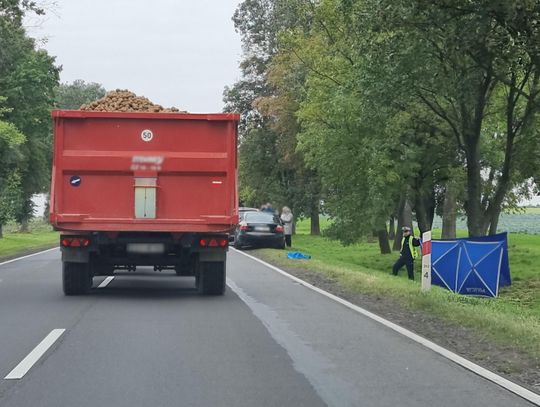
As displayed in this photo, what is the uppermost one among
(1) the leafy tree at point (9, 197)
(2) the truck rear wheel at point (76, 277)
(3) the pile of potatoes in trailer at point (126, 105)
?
(3) the pile of potatoes in trailer at point (126, 105)

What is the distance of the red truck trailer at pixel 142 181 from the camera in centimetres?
1187

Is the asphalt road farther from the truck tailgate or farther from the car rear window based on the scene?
the car rear window

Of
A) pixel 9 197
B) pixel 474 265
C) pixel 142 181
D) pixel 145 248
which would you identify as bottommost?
pixel 474 265

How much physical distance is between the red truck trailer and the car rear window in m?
15.7

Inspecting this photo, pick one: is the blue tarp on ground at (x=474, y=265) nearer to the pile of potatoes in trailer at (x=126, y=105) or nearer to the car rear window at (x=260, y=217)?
the pile of potatoes in trailer at (x=126, y=105)

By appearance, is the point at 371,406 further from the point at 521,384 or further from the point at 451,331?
the point at 451,331

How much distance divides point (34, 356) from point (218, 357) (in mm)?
1941

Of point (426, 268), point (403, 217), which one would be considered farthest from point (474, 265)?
point (403, 217)

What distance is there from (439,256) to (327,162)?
10.1 meters

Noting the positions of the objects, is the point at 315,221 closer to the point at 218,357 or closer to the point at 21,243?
the point at 21,243

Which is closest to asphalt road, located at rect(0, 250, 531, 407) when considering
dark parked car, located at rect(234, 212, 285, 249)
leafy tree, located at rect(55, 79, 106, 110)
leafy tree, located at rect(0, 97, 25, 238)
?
dark parked car, located at rect(234, 212, 285, 249)

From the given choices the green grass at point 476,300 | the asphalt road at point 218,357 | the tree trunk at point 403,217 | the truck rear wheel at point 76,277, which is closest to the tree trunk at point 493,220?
the green grass at point 476,300

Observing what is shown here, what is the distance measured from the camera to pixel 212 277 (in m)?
12.8

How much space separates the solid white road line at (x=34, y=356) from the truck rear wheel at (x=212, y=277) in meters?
3.76
